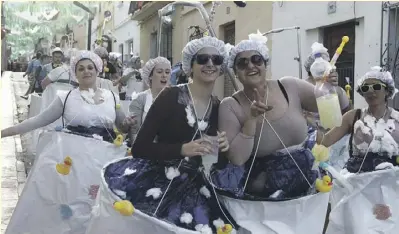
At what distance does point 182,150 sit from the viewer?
3.08 metres

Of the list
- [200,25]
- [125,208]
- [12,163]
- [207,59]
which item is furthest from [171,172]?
[200,25]

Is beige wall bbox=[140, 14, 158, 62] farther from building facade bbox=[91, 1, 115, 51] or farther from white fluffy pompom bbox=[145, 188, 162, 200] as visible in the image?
white fluffy pompom bbox=[145, 188, 162, 200]

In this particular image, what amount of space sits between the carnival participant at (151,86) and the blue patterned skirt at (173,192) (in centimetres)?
221

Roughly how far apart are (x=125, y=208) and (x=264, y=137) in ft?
2.74

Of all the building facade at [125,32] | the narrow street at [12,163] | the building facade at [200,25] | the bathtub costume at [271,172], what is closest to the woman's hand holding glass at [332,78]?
the bathtub costume at [271,172]

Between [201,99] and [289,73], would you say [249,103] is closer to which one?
[201,99]

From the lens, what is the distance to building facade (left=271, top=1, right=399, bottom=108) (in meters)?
9.38

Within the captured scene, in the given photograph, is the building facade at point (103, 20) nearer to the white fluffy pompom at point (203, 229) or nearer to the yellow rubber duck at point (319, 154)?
the yellow rubber duck at point (319, 154)

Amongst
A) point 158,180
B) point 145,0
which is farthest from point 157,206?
point 145,0

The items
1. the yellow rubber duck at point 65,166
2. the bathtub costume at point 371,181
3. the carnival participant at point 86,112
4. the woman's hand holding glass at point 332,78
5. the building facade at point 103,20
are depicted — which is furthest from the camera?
the building facade at point 103,20

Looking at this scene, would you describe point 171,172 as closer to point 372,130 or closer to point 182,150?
point 182,150

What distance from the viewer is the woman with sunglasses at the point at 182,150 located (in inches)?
122

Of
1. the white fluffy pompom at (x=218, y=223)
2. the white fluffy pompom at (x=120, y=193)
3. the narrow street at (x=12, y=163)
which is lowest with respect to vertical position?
the narrow street at (x=12, y=163)

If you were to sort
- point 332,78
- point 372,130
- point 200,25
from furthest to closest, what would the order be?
point 200,25 → point 372,130 → point 332,78
